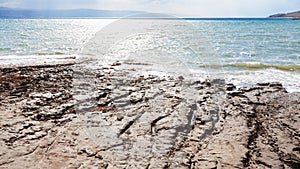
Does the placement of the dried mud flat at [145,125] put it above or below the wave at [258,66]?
below

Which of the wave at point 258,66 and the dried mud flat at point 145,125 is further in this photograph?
the wave at point 258,66

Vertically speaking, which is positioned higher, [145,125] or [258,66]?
[258,66]

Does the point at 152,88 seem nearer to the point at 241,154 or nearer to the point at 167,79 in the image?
the point at 167,79

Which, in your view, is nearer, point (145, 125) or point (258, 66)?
point (145, 125)

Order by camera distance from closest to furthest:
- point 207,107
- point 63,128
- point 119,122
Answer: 1. point 63,128
2. point 119,122
3. point 207,107

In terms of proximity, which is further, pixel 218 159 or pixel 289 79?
pixel 289 79

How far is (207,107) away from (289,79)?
7.01 metres

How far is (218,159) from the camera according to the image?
454cm

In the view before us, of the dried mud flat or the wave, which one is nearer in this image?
the dried mud flat

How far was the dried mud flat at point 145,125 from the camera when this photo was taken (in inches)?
176

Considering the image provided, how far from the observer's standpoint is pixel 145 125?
5785 millimetres

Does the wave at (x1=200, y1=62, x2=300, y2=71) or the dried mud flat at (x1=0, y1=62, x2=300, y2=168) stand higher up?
the wave at (x1=200, y1=62, x2=300, y2=71)

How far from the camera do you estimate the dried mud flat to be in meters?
4.48

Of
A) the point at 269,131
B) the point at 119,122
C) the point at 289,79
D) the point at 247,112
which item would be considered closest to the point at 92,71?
the point at 119,122
